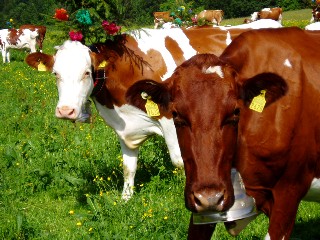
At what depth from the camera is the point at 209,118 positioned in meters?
3.17

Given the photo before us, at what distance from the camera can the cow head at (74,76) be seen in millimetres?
5473

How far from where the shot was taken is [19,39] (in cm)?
2417

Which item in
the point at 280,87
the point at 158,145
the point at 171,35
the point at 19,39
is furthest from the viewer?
the point at 19,39

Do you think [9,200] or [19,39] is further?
[19,39]

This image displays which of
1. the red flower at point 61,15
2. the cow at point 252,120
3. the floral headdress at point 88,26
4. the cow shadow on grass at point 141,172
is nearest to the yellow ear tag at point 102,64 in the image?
the floral headdress at point 88,26

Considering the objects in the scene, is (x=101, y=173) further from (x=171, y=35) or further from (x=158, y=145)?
(x=171, y=35)

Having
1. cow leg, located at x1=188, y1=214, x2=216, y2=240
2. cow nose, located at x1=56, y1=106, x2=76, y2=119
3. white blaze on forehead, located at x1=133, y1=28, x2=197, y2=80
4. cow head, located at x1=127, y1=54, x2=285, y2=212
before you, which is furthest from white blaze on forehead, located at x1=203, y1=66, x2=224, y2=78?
white blaze on forehead, located at x1=133, y1=28, x2=197, y2=80

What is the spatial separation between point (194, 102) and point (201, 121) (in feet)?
0.44

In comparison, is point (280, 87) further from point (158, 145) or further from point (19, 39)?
point (19, 39)

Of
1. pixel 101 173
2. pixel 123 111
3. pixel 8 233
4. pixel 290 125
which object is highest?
pixel 290 125

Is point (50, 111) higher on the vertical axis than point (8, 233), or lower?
lower

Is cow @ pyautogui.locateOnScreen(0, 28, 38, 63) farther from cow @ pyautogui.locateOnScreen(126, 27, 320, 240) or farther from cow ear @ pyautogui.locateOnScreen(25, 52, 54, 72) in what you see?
cow @ pyautogui.locateOnScreen(126, 27, 320, 240)

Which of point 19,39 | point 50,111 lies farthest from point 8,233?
point 19,39

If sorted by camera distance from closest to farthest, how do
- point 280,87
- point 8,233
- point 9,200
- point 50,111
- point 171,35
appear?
point 280,87 → point 8,233 → point 9,200 → point 171,35 → point 50,111
